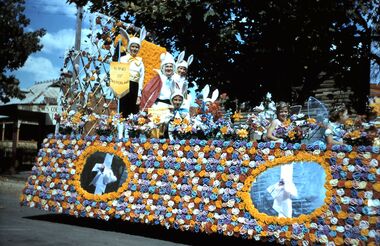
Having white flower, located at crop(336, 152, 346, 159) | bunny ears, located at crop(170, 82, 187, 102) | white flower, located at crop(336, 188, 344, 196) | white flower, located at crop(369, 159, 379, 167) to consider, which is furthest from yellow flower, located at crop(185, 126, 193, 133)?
A: white flower, located at crop(369, 159, 379, 167)

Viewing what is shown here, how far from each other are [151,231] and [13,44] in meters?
16.2

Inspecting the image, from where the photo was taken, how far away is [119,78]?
27.4 feet

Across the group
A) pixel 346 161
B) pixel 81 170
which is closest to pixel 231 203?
pixel 346 161

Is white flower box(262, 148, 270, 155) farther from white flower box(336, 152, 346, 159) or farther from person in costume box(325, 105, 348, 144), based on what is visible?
white flower box(336, 152, 346, 159)

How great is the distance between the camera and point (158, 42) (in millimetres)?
12781

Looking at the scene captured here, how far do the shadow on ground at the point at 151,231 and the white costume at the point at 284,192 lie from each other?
5.06 feet

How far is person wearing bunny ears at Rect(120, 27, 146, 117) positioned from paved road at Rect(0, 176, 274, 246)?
2382 millimetres

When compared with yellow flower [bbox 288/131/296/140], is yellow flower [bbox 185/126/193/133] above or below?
above

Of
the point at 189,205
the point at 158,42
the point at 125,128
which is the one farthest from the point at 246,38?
the point at 189,205

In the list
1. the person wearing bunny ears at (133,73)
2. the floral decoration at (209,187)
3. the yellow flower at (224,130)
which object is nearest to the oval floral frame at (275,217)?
the floral decoration at (209,187)

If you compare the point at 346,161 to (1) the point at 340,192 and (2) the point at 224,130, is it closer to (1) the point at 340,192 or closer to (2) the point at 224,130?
(1) the point at 340,192

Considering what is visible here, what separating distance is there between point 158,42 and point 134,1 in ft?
4.27

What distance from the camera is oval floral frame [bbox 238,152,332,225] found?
17.4 ft

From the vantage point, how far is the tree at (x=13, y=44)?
20123 mm
